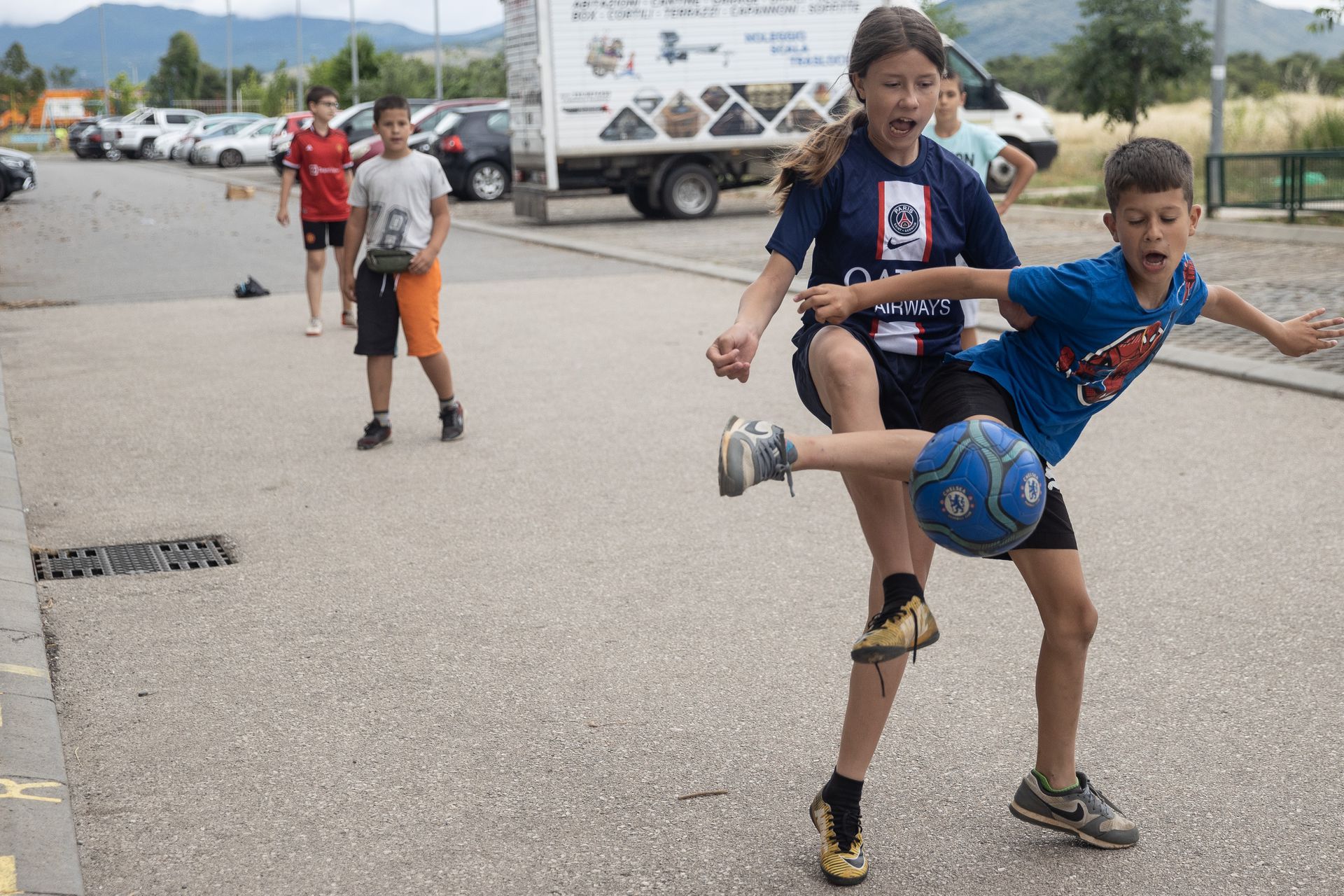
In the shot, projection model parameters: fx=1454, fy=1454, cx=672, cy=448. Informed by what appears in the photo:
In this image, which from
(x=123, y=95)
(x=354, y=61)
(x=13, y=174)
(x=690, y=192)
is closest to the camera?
(x=690, y=192)

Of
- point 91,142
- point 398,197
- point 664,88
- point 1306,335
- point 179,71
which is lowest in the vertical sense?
point 1306,335

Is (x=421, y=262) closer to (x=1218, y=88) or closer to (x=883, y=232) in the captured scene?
(x=883, y=232)

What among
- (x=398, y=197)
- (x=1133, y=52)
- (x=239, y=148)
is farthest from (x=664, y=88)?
(x=239, y=148)

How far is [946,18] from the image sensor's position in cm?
3941

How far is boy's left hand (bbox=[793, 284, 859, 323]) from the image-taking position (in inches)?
119

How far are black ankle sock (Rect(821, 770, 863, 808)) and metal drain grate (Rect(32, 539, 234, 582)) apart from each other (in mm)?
3266

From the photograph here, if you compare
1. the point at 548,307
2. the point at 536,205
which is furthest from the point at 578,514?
the point at 536,205

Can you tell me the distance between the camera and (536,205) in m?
22.2

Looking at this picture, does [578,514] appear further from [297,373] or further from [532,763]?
[297,373]

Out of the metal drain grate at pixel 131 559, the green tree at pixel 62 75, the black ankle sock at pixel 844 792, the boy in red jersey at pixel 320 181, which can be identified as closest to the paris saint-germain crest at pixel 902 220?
the black ankle sock at pixel 844 792

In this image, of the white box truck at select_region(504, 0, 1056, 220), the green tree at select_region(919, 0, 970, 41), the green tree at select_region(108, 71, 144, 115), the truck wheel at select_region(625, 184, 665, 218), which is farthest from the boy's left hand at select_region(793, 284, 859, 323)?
the green tree at select_region(108, 71, 144, 115)

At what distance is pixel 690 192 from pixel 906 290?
19751 mm

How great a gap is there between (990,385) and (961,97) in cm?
584

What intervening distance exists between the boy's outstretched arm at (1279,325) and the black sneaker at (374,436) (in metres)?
5.17
